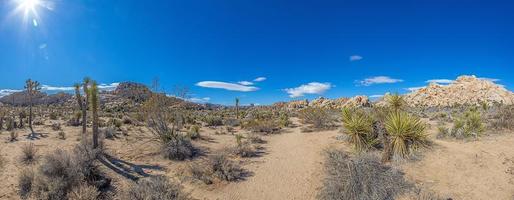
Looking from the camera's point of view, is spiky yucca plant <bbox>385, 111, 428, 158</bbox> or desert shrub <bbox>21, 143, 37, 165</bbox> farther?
desert shrub <bbox>21, 143, 37, 165</bbox>

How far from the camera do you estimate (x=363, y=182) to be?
6.88m

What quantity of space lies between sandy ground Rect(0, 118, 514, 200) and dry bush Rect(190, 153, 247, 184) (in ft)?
1.03

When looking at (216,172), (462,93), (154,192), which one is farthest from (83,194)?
(462,93)

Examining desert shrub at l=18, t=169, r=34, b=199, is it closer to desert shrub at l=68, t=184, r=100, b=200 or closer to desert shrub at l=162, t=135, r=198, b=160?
desert shrub at l=68, t=184, r=100, b=200

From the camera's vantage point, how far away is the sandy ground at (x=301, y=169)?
7.53 metres

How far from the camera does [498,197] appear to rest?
22.5 ft

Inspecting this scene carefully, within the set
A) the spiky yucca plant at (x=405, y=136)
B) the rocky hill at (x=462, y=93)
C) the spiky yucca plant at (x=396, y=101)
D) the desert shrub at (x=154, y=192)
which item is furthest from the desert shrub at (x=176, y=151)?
the rocky hill at (x=462, y=93)

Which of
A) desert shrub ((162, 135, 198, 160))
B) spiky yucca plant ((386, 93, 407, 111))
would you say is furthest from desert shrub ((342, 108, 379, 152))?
desert shrub ((162, 135, 198, 160))

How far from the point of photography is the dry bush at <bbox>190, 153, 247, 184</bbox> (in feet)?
28.6

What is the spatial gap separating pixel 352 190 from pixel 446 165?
162 inches

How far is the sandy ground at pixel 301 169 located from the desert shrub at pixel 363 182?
2.10 ft

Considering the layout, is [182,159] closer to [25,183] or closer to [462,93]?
[25,183]

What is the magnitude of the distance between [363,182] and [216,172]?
14.5ft

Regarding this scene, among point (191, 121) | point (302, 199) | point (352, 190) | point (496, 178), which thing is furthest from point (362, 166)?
point (191, 121)
